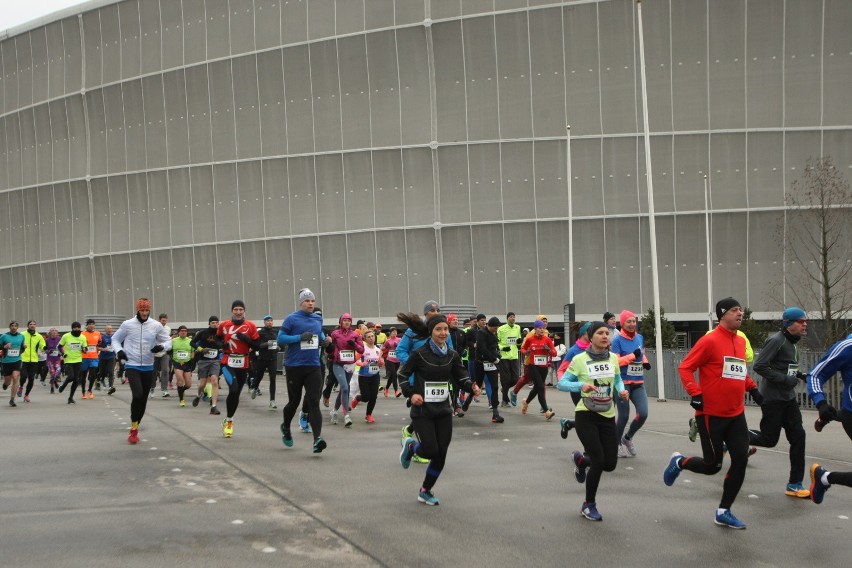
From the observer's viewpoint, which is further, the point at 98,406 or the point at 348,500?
the point at 98,406

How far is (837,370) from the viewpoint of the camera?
26.0 ft

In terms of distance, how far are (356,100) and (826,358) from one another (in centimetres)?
3557

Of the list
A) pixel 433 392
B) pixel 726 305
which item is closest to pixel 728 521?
pixel 726 305

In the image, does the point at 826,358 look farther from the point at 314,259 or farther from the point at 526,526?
the point at 314,259

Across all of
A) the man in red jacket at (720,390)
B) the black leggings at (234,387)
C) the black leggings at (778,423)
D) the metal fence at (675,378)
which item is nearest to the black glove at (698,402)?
the man in red jacket at (720,390)

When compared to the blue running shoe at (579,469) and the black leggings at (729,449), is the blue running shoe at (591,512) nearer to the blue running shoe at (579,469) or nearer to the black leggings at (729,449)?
the blue running shoe at (579,469)

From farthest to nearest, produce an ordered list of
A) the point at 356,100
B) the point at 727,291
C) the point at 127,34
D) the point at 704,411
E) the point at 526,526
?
1. the point at 127,34
2. the point at 356,100
3. the point at 727,291
4. the point at 704,411
5. the point at 526,526

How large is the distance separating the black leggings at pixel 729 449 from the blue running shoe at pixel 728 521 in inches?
2.6

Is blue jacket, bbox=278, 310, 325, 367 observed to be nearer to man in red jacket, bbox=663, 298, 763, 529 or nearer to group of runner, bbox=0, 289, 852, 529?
group of runner, bbox=0, 289, 852, 529

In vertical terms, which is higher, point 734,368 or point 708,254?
point 708,254

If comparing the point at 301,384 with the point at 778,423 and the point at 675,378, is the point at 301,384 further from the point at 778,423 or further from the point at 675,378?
the point at 675,378

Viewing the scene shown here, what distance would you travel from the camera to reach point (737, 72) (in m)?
38.3

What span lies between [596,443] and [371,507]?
1897 millimetres

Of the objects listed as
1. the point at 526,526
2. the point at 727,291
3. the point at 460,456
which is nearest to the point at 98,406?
the point at 460,456
